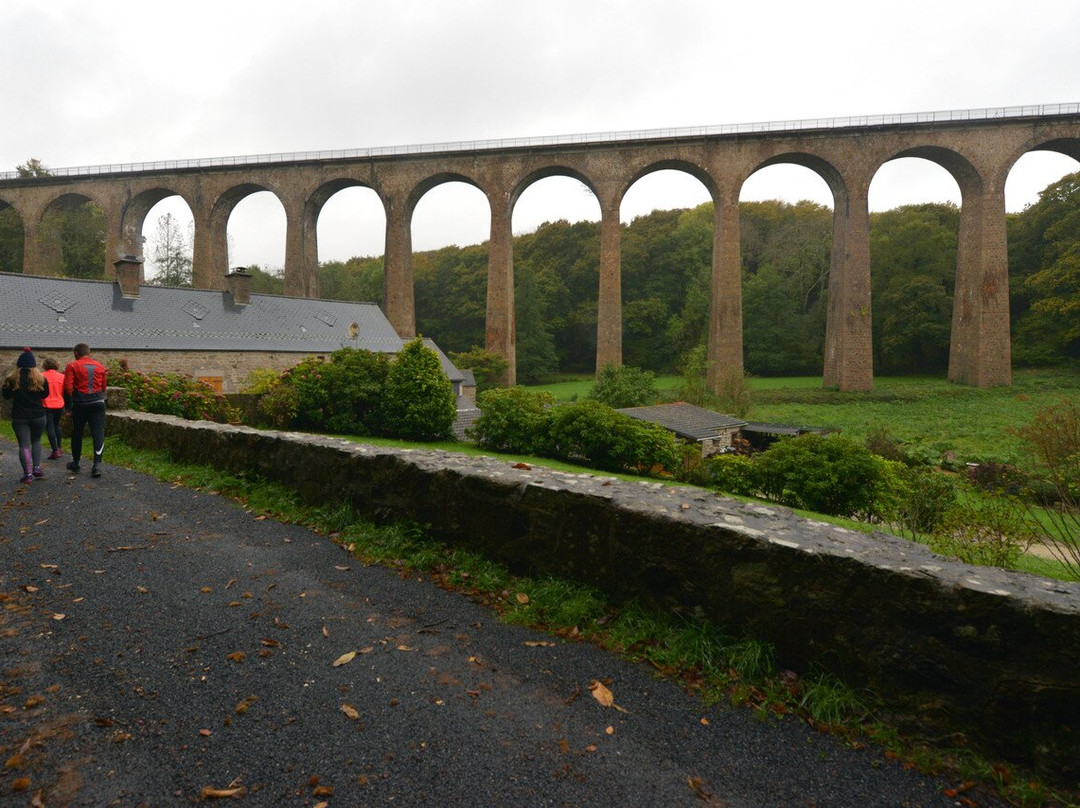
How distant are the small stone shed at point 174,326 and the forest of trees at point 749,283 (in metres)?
17.2

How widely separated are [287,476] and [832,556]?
15.4ft

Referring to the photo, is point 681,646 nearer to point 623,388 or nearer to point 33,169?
point 623,388

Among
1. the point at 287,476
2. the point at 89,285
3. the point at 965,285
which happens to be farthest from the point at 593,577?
the point at 965,285

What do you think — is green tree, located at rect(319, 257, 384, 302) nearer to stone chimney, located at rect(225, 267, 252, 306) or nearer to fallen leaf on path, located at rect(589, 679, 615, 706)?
stone chimney, located at rect(225, 267, 252, 306)

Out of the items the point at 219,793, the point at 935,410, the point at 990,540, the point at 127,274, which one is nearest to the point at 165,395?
the point at 127,274

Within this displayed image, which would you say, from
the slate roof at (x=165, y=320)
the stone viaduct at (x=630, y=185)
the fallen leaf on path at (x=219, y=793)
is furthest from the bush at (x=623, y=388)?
the fallen leaf on path at (x=219, y=793)

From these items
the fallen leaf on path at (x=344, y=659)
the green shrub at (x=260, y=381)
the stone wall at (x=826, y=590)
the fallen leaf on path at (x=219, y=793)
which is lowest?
the fallen leaf on path at (x=219, y=793)

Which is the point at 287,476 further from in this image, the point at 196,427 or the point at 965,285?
the point at 965,285

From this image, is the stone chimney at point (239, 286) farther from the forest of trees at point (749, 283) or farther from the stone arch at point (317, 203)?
the forest of trees at point (749, 283)

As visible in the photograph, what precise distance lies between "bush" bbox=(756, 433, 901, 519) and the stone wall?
12188 mm

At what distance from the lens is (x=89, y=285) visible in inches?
809

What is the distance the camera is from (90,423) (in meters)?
6.37

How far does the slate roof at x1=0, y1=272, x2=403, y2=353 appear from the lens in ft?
60.3

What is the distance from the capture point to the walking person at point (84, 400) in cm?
635
